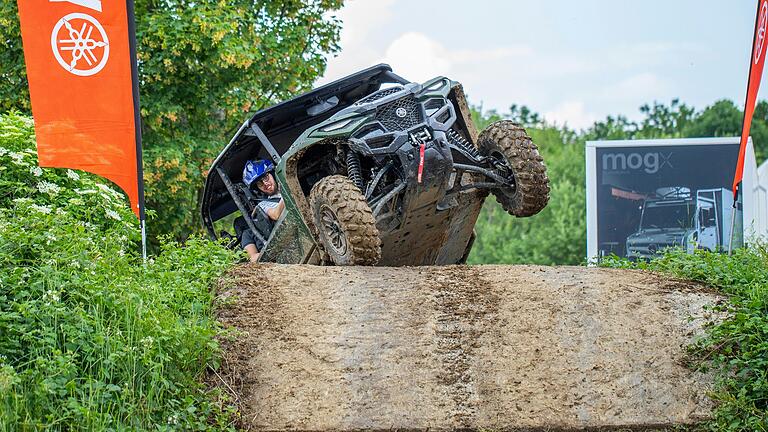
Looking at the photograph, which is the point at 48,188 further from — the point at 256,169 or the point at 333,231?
the point at 256,169

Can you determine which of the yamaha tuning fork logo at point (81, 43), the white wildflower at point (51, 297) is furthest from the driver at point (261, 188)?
the white wildflower at point (51, 297)

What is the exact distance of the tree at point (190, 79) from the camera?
1691cm

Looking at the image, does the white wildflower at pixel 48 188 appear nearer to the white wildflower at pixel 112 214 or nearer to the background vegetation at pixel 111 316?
the background vegetation at pixel 111 316

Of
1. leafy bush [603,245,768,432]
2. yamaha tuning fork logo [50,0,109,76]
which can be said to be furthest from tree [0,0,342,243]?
leafy bush [603,245,768,432]

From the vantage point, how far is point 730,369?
24.0ft

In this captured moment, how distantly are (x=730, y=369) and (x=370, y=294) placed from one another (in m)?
2.67

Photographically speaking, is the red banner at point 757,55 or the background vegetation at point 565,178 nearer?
the red banner at point 757,55

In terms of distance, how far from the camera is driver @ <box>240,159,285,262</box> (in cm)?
1118

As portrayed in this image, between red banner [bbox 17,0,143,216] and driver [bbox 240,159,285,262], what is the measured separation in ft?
6.75

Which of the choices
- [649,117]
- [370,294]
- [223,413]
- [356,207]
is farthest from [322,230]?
[649,117]

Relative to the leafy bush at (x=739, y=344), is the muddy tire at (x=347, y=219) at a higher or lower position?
higher

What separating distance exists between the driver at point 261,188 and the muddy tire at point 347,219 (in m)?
1.39

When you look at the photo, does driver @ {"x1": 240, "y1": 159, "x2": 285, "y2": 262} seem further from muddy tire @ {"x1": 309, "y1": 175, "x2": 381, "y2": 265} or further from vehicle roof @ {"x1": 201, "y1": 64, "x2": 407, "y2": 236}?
muddy tire @ {"x1": 309, "y1": 175, "x2": 381, "y2": 265}

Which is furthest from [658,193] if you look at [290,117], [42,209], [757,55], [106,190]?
[42,209]
